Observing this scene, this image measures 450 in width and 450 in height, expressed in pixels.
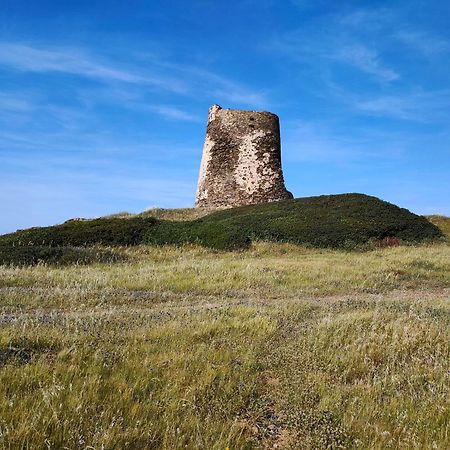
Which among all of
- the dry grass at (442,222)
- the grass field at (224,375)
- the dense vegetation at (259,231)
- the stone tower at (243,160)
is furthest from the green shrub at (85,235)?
the dry grass at (442,222)

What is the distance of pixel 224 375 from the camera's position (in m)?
5.42

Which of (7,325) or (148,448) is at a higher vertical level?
(7,325)

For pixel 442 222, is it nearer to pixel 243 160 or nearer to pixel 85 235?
pixel 243 160

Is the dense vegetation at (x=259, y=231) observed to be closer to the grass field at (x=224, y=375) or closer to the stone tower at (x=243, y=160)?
the stone tower at (x=243, y=160)

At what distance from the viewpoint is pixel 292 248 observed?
945 inches

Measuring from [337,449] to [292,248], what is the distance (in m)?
20.1

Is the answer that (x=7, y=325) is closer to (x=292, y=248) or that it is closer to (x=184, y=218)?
(x=292, y=248)


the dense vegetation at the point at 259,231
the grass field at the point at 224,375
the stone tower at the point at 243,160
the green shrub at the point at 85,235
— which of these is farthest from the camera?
the stone tower at the point at 243,160

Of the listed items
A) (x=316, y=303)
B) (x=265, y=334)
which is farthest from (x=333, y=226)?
(x=265, y=334)

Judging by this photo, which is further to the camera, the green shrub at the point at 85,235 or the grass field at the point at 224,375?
the green shrub at the point at 85,235

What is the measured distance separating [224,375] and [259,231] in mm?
20404

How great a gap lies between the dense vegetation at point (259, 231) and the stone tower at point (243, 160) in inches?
390

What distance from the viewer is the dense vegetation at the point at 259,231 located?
24.3m

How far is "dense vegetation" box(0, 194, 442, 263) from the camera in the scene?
2428 cm
